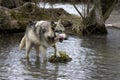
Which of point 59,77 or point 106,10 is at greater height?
point 106,10

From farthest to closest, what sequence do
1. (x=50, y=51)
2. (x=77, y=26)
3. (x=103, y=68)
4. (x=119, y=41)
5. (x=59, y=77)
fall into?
(x=77, y=26)
(x=119, y=41)
(x=50, y=51)
(x=103, y=68)
(x=59, y=77)

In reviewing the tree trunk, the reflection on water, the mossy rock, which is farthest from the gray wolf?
the tree trunk

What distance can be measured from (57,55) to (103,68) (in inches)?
62.6

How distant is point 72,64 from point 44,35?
127cm

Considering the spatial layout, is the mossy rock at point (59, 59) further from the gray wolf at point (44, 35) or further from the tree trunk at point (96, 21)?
the tree trunk at point (96, 21)

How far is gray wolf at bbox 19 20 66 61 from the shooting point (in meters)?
12.7

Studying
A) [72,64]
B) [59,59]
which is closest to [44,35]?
[59,59]

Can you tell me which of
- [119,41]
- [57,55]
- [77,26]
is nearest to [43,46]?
[57,55]

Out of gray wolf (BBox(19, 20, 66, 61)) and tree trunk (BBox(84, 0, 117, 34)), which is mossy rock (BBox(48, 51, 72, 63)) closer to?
gray wolf (BBox(19, 20, 66, 61))

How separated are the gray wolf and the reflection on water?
53 centimetres

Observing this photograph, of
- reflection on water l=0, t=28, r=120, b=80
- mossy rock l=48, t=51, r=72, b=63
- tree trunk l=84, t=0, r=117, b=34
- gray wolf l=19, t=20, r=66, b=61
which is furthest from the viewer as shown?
tree trunk l=84, t=0, r=117, b=34

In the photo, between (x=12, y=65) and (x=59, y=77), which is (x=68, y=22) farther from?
(x=59, y=77)

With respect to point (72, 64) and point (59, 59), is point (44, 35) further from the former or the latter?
point (72, 64)

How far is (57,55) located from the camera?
13508 millimetres
